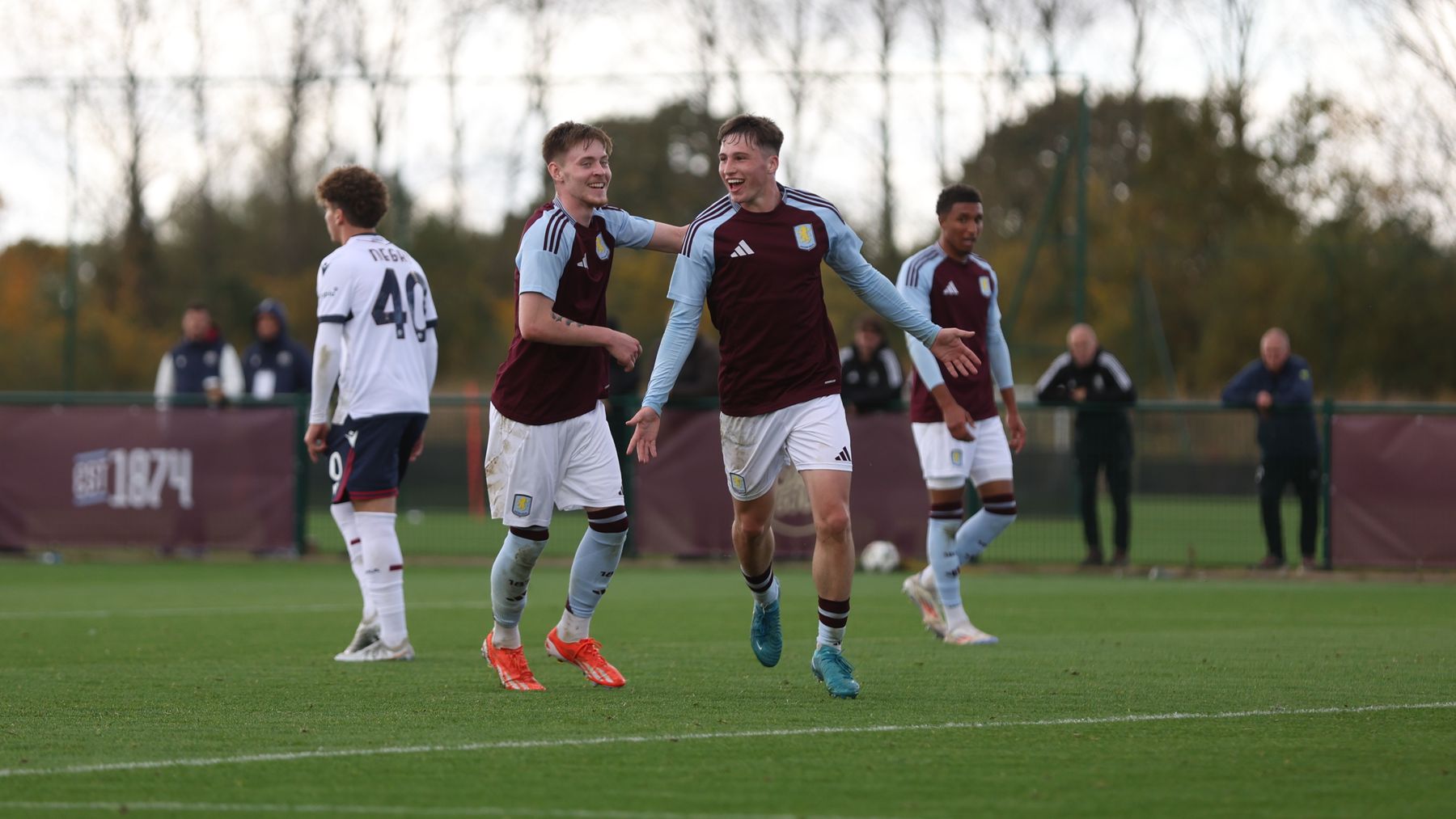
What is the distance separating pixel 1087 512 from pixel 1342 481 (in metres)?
2.13

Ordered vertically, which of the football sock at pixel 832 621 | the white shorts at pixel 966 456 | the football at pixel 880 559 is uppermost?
the white shorts at pixel 966 456

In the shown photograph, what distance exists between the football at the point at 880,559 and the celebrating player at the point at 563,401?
811cm

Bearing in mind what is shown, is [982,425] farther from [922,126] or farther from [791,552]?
[922,126]

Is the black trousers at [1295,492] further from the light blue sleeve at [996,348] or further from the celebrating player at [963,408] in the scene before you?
the light blue sleeve at [996,348]

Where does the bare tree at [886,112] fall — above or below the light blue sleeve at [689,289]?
above

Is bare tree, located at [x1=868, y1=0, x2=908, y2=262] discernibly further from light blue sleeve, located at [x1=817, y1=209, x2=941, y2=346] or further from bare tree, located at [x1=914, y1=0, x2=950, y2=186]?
light blue sleeve, located at [x1=817, y1=209, x2=941, y2=346]

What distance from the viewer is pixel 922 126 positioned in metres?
23.4

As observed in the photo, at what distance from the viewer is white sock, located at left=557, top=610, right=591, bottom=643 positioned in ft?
23.9

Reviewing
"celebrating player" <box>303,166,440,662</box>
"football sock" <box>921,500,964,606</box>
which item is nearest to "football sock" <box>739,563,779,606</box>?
"celebrating player" <box>303,166,440,662</box>

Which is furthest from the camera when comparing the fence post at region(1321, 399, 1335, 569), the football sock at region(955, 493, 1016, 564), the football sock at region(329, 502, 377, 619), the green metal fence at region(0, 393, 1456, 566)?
the green metal fence at region(0, 393, 1456, 566)

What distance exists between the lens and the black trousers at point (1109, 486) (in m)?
15.3

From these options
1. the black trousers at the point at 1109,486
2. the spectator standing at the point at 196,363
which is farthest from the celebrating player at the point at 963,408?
the spectator standing at the point at 196,363

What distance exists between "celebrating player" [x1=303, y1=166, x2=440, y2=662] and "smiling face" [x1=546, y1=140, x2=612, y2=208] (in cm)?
149

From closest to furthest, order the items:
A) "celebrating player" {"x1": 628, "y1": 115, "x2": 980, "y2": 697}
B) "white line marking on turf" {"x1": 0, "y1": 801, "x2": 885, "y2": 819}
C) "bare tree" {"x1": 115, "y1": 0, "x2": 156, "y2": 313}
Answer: "white line marking on turf" {"x1": 0, "y1": 801, "x2": 885, "y2": 819}, "celebrating player" {"x1": 628, "y1": 115, "x2": 980, "y2": 697}, "bare tree" {"x1": 115, "y1": 0, "x2": 156, "y2": 313}
